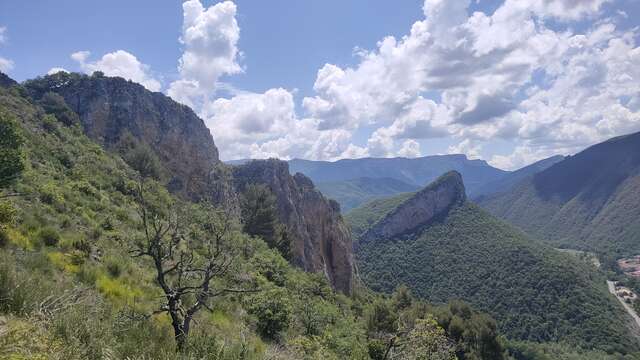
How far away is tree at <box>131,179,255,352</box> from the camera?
21.8 feet

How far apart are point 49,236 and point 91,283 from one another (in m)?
3.01

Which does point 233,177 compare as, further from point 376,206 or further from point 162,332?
point 376,206

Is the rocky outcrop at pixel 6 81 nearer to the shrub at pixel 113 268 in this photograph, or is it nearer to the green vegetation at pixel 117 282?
the green vegetation at pixel 117 282

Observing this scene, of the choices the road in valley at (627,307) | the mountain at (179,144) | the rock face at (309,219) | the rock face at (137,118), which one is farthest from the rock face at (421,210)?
the rock face at (137,118)

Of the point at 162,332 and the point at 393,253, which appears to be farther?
the point at 393,253

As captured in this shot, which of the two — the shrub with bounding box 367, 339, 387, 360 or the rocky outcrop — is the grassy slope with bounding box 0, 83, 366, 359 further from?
the rocky outcrop

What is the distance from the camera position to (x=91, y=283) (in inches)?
363

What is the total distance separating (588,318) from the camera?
79188mm

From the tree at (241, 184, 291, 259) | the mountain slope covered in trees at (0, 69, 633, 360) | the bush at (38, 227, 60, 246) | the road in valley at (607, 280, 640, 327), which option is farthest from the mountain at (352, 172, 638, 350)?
the bush at (38, 227, 60, 246)

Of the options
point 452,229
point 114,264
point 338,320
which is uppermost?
point 114,264

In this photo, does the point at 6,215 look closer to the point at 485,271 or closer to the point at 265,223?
the point at 265,223

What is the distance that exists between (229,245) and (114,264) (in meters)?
4.59

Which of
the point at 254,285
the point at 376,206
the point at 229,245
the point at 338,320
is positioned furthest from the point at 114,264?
the point at 376,206

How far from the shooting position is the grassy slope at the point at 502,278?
79562 millimetres
